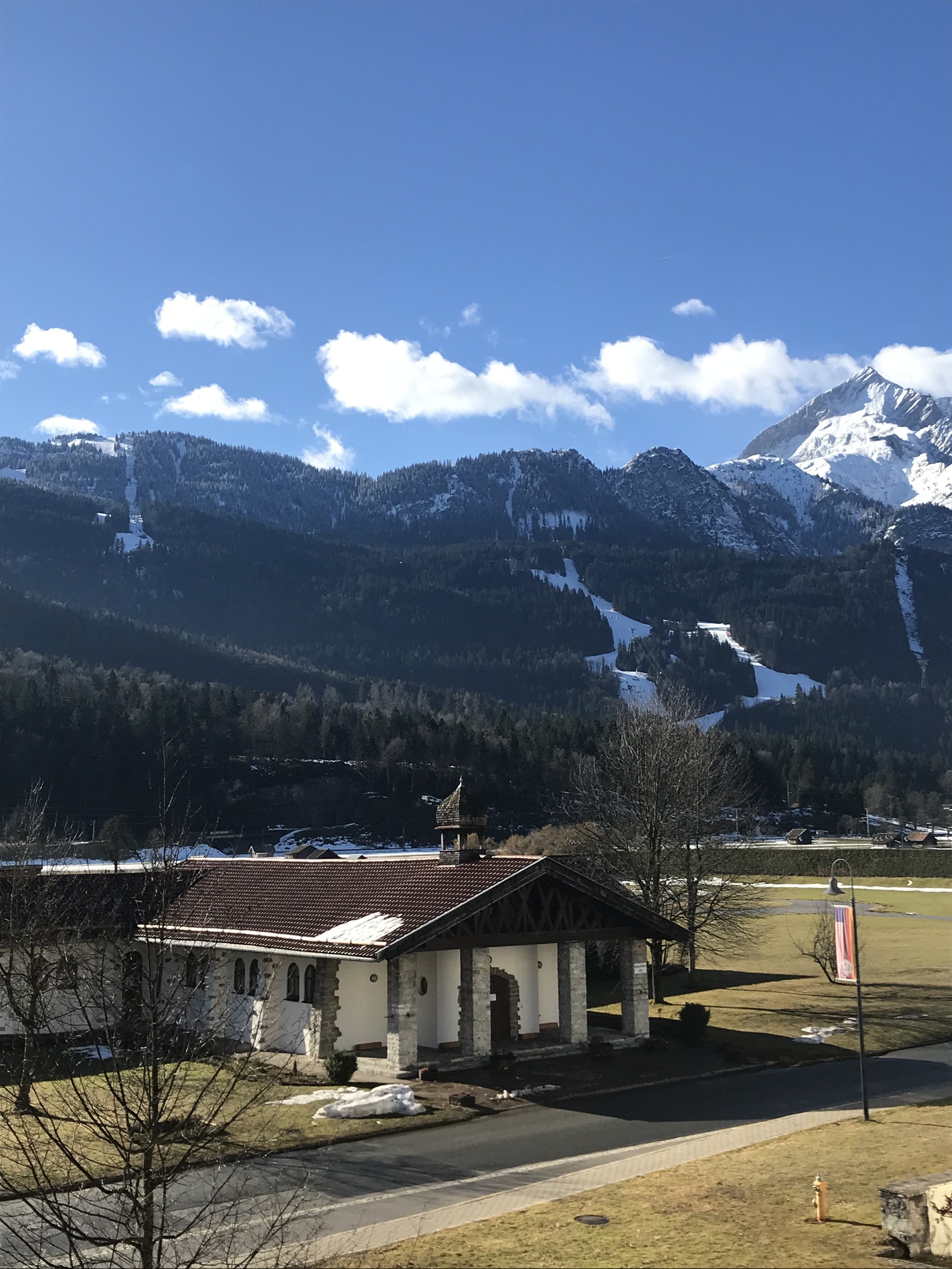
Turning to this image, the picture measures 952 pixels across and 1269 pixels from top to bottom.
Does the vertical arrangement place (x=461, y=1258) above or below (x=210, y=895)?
below

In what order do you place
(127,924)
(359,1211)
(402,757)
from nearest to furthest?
1. (359,1211)
2. (127,924)
3. (402,757)

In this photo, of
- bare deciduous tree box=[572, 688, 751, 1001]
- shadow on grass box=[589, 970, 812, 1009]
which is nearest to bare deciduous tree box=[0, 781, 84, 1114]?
shadow on grass box=[589, 970, 812, 1009]

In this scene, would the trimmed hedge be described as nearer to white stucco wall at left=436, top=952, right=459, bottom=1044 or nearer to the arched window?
white stucco wall at left=436, top=952, right=459, bottom=1044

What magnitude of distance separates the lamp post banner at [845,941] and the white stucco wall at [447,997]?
14425 millimetres

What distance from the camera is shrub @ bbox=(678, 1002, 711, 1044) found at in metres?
37.8

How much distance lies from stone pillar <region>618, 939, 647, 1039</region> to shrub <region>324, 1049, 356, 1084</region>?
1090 cm

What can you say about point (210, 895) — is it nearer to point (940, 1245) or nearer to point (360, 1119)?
point (360, 1119)

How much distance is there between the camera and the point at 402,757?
154750 millimetres

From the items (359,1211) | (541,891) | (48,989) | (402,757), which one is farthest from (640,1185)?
(402,757)

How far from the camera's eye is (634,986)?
37.5 meters

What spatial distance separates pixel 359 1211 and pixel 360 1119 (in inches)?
281

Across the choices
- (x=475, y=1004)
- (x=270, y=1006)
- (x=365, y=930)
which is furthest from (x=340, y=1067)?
(x=270, y=1006)

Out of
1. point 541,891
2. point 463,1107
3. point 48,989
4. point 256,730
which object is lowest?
point 463,1107

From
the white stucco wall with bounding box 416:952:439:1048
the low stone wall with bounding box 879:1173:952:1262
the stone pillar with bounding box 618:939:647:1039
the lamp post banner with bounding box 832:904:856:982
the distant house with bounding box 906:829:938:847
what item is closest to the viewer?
the low stone wall with bounding box 879:1173:952:1262
